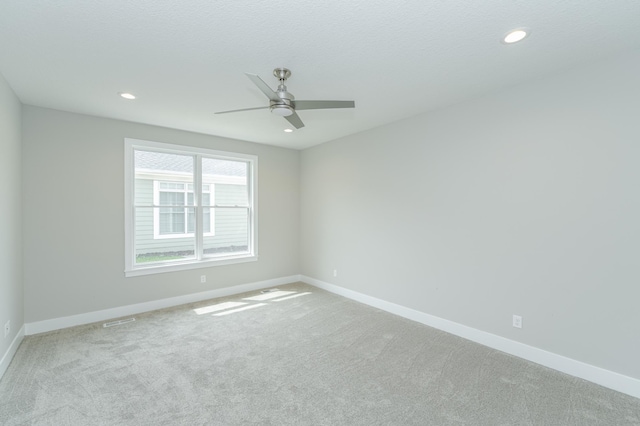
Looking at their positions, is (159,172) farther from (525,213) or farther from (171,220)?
(525,213)

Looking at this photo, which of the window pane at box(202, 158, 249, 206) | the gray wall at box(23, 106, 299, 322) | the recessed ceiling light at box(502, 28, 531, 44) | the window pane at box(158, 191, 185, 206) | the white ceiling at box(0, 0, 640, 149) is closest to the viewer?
the white ceiling at box(0, 0, 640, 149)

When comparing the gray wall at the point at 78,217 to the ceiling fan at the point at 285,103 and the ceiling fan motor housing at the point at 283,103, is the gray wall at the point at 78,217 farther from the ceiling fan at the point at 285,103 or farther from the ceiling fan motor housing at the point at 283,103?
the ceiling fan motor housing at the point at 283,103

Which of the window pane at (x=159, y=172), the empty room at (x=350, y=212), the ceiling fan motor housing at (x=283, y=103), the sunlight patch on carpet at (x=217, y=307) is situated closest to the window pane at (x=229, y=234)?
the empty room at (x=350, y=212)

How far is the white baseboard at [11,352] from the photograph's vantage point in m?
2.55

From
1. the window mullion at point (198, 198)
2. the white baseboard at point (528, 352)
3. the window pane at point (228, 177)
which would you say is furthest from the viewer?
the window pane at point (228, 177)

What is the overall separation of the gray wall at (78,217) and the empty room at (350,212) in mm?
23

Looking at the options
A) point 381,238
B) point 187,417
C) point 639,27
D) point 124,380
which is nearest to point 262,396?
point 187,417

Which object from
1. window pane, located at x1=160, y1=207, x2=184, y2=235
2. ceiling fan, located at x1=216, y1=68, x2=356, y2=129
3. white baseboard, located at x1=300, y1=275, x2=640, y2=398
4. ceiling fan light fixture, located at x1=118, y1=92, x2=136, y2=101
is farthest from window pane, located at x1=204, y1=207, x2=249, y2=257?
ceiling fan, located at x1=216, y1=68, x2=356, y2=129

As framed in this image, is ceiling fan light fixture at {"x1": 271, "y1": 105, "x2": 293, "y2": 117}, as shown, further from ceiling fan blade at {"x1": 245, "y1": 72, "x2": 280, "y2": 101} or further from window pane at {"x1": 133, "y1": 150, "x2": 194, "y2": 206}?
window pane at {"x1": 133, "y1": 150, "x2": 194, "y2": 206}

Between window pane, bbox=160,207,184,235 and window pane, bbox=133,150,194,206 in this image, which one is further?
window pane, bbox=160,207,184,235

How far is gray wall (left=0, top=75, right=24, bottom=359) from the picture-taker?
2.64m

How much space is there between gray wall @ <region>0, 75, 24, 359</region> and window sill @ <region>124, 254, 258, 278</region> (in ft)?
3.65

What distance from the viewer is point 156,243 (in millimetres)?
4340

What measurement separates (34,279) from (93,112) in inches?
84.5
